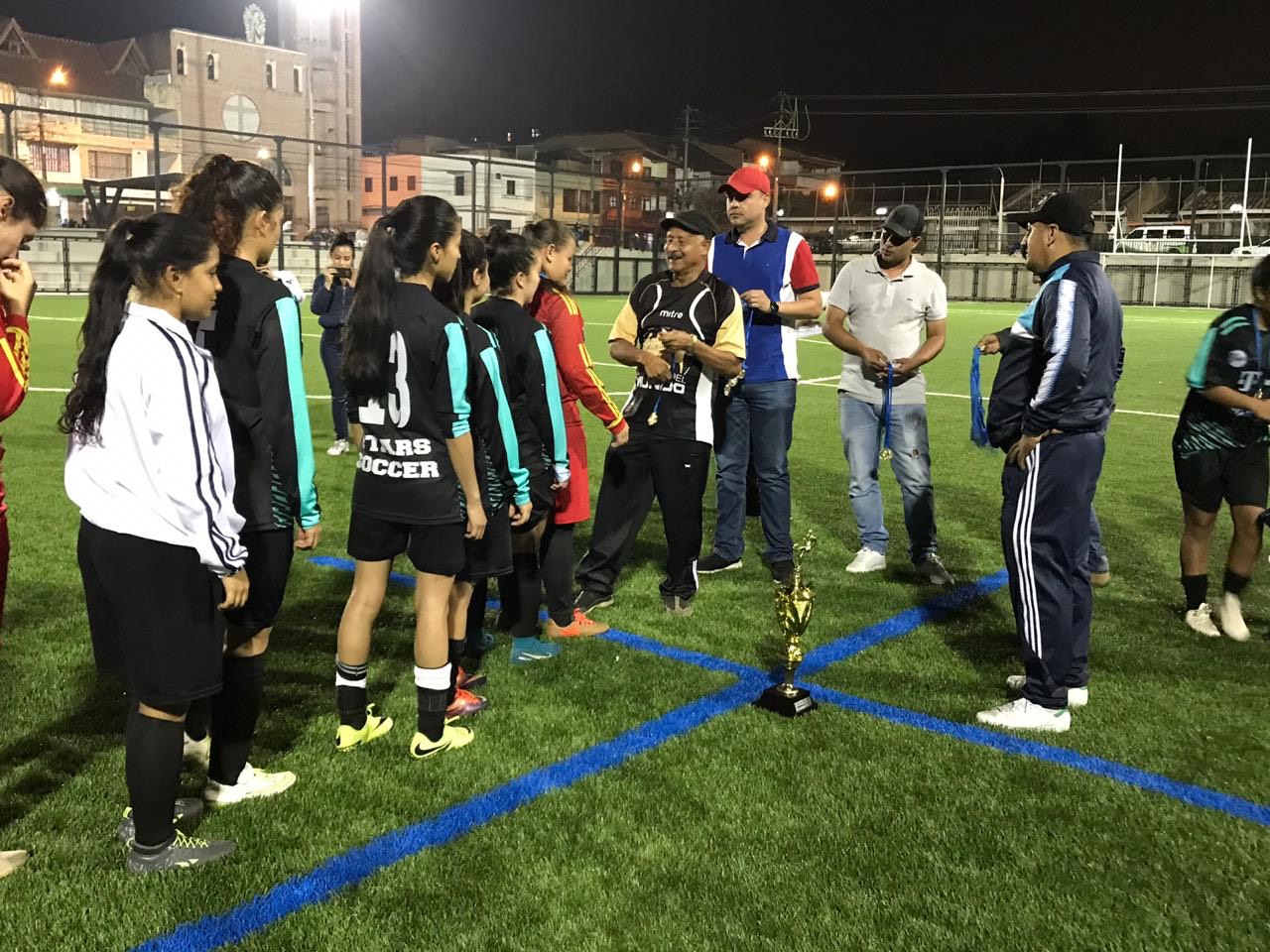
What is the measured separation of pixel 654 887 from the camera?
289 cm

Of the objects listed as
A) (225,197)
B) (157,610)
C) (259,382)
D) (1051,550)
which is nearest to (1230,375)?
(1051,550)

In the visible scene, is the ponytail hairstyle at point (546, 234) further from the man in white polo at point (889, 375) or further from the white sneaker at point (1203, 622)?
the white sneaker at point (1203, 622)

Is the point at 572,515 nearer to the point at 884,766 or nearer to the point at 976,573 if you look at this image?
the point at 884,766

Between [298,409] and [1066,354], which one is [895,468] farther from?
[298,409]

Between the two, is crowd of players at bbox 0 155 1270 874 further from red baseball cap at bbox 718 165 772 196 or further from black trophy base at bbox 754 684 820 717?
black trophy base at bbox 754 684 820 717

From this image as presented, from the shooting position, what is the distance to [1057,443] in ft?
12.8

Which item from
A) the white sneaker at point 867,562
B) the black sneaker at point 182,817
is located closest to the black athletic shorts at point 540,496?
the black sneaker at point 182,817

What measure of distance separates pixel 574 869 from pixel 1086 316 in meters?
2.65

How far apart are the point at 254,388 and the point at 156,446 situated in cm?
61

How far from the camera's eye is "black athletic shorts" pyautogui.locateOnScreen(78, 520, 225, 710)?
2.62m

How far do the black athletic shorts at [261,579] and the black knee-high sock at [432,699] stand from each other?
646 millimetres

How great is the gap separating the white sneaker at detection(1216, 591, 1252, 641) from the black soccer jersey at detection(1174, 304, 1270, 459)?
77 cm

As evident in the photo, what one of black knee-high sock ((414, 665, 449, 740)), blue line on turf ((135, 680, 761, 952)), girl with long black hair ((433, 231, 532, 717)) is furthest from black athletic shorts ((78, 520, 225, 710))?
girl with long black hair ((433, 231, 532, 717))

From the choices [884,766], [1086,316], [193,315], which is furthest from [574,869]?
Result: [1086,316]
